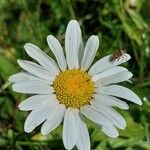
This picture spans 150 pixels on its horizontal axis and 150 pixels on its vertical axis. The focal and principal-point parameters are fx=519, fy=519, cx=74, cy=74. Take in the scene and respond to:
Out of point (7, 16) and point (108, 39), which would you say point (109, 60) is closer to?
point (108, 39)

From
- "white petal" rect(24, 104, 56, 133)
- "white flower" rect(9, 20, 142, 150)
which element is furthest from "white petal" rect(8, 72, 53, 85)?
"white petal" rect(24, 104, 56, 133)

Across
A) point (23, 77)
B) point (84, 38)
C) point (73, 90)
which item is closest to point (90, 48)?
point (73, 90)

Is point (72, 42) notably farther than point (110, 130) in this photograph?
Yes

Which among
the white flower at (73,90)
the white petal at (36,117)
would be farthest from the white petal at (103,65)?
the white petal at (36,117)

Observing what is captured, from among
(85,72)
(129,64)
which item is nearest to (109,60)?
(85,72)

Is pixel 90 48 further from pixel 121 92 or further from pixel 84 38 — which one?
pixel 84 38

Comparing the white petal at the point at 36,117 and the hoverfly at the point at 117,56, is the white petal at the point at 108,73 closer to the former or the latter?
the hoverfly at the point at 117,56
